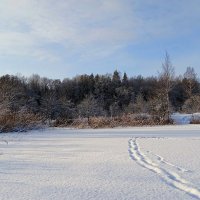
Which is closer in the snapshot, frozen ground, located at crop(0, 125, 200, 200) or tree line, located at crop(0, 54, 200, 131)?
frozen ground, located at crop(0, 125, 200, 200)

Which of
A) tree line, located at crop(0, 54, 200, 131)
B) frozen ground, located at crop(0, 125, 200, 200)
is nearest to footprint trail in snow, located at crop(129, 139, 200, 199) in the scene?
frozen ground, located at crop(0, 125, 200, 200)

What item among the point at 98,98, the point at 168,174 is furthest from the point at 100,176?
the point at 98,98

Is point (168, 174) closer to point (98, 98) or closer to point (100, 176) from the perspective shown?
point (100, 176)

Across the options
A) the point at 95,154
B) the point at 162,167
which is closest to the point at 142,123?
the point at 95,154

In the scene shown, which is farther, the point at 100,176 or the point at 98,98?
the point at 98,98

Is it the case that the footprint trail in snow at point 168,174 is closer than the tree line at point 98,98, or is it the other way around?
the footprint trail in snow at point 168,174

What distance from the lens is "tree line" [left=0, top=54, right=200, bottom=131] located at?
26.1m

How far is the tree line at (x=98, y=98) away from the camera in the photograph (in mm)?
26125

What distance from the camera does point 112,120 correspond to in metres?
24.5

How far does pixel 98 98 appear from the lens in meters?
59.9

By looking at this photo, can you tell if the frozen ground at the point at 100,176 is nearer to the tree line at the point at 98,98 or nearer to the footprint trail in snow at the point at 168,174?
the footprint trail in snow at the point at 168,174

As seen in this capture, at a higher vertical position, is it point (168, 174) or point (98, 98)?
point (98, 98)

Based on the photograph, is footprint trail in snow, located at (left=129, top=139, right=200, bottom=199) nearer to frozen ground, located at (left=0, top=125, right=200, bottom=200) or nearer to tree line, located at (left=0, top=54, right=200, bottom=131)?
frozen ground, located at (left=0, top=125, right=200, bottom=200)

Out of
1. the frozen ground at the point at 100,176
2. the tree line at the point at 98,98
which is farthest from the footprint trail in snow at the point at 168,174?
the tree line at the point at 98,98
